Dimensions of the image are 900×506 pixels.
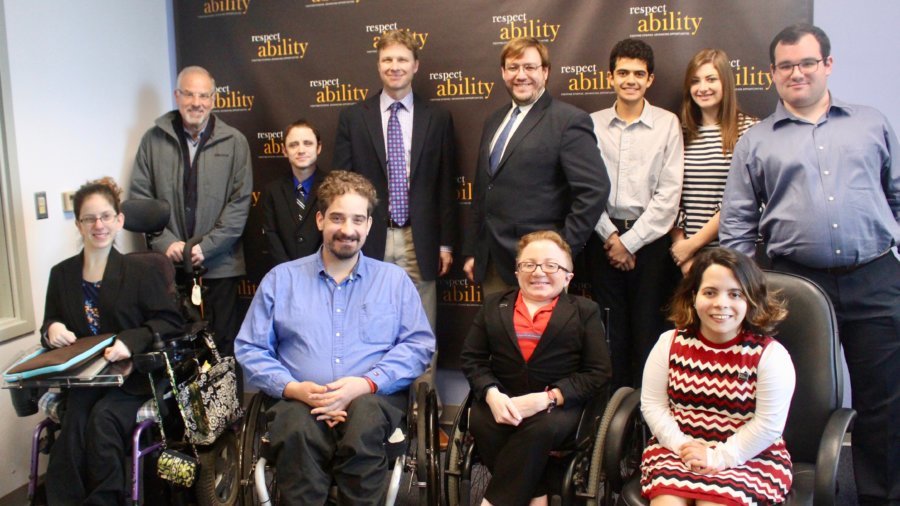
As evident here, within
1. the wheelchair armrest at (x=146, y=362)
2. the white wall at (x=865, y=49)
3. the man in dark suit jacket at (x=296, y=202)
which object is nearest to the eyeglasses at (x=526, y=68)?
the man in dark suit jacket at (x=296, y=202)

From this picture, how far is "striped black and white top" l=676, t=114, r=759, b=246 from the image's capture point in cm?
296

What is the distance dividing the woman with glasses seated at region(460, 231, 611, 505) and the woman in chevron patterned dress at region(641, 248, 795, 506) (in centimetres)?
25

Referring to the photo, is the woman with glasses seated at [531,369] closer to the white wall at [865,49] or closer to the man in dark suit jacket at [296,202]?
the man in dark suit jacket at [296,202]

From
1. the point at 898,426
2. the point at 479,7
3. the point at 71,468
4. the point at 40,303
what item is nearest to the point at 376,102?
the point at 479,7

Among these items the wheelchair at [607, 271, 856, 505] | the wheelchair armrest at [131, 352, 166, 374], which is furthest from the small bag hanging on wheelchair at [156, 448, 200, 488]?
the wheelchair at [607, 271, 856, 505]

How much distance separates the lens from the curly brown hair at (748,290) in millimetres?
2129

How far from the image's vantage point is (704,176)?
118 inches

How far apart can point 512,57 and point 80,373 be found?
197cm

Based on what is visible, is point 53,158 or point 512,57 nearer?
point 512,57

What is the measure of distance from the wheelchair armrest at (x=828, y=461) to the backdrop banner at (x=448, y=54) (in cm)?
155

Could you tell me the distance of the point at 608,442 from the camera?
2.11 metres

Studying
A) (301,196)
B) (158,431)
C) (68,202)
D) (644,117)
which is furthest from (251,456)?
(644,117)

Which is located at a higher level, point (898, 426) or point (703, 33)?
point (703, 33)

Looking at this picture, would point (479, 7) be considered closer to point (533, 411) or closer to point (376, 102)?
point (376, 102)
